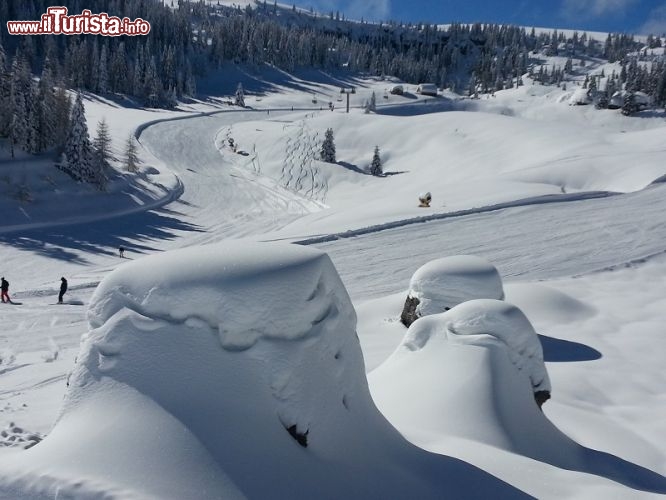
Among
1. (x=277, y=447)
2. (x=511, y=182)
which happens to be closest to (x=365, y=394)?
(x=277, y=447)

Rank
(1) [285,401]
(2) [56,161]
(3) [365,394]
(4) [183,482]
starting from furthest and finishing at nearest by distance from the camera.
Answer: (2) [56,161]
(3) [365,394]
(1) [285,401]
(4) [183,482]

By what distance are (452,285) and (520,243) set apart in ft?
38.5

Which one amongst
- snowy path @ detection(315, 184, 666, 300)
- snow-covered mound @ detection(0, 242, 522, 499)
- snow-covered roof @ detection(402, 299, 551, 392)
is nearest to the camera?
snow-covered mound @ detection(0, 242, 522, 499)

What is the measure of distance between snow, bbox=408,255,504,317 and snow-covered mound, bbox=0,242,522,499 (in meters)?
9.37

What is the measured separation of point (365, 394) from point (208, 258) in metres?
2.18

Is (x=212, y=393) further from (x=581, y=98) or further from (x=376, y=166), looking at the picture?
(x=581, y=98)

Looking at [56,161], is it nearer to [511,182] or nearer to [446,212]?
[446,212]

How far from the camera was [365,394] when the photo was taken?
535 centimetres

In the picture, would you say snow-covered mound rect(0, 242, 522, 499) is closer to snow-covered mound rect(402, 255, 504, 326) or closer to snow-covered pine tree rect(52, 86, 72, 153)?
snow-covered mound rect(402, 255, 504, 326)

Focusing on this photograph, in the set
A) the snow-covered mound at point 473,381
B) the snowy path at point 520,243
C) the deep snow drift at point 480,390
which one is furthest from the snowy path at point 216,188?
the deep snow drift at point 480,390

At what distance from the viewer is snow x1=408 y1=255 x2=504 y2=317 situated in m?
13.9

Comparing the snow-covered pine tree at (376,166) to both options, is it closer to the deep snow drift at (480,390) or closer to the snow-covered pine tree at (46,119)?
the snow-covered pine tree at (46,119)
